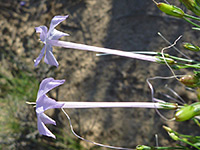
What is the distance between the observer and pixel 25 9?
5.61ft

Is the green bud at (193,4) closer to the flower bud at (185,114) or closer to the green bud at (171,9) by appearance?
the green bud at (171,9)

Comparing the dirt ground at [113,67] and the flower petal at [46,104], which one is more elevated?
the flower petal at [46,104]

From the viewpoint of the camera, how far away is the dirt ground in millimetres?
1197

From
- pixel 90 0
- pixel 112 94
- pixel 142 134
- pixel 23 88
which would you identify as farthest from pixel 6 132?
pixel 90 0

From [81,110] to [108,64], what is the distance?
12.1 inches

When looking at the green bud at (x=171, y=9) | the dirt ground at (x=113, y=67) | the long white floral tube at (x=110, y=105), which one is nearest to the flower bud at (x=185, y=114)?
the long white floral tube at (x=110, y=105)

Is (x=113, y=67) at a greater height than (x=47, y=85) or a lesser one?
lesser

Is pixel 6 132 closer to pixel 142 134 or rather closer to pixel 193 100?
pixel 142 134

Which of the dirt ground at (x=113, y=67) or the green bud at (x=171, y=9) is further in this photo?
the dirt ground at (x=113, y=67)

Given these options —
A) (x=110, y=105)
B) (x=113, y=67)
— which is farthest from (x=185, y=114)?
(x=113, y=67)

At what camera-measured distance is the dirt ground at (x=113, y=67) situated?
3.93 ft

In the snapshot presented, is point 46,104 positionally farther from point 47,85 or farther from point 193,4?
point 193,4

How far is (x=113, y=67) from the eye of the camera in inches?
52.2

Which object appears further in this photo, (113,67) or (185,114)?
(113,67)
